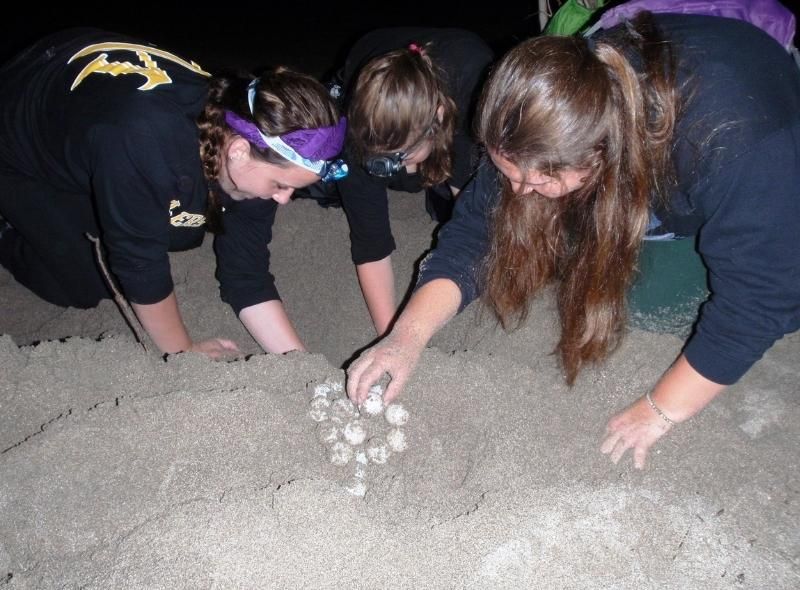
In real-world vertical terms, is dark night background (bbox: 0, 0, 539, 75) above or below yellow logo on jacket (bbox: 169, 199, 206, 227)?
below

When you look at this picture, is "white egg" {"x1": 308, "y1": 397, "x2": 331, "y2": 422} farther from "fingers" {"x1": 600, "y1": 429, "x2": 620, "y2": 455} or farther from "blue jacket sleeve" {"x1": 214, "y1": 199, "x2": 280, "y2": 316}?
"blue jacket sleeve" {"x1": 214, "y1": 199, "x2": 280, "y2": 316}

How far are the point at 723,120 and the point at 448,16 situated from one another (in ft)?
24.7

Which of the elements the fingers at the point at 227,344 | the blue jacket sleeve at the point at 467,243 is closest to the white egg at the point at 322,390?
the blue jacket sleeve at the point at 467,243

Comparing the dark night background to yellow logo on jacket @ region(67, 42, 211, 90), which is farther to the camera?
the dark night background

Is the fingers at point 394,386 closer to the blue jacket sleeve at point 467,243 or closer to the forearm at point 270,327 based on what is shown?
the blue jacket sleeve at point 467,243

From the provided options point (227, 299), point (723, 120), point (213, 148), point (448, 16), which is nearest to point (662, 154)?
point (723, 120)

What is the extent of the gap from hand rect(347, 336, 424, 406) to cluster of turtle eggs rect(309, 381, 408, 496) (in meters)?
0.03

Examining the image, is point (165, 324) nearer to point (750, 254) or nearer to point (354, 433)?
point (354, 433)

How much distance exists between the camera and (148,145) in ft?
5.10

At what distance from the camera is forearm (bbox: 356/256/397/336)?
2338 millimetres

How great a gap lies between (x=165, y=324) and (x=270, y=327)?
41 centimetres

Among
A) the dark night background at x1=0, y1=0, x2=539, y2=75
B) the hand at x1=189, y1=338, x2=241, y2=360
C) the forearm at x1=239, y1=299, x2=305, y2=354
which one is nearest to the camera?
the hand at x1=189, y1=338, x2=241, y2=360

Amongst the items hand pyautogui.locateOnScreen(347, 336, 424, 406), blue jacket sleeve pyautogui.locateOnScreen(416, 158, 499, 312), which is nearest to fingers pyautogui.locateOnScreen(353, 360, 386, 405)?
hand pyautogui.locateOnScreen(347, 336, 424, 406)

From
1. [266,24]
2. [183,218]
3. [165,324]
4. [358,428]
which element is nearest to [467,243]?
[358,428]
